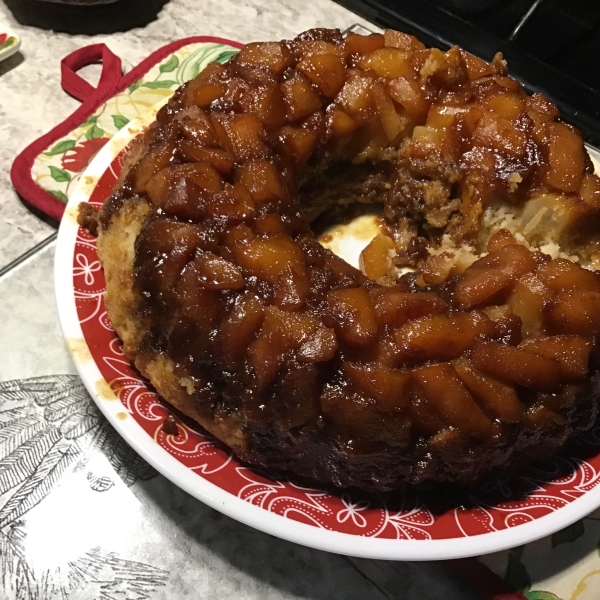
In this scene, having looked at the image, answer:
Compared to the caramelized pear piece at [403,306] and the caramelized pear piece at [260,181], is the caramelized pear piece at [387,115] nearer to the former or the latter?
the caramelized pear piece at [260,181]

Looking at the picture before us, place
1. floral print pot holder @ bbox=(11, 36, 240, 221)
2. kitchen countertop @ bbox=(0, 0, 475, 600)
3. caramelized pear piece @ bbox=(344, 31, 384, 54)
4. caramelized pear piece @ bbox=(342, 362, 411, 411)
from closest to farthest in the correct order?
caramelized pear piece @ bbox=(342, 362, 411, 411), kitchen countertop @ bbox=(0, 0, 475, 600), caramelized pear piece @ bbox=(344, 31, 384, 54), floral print pot holder @ bbox=(11, 36, 240, 221)

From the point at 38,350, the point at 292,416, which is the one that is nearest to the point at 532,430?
the point at 292,416

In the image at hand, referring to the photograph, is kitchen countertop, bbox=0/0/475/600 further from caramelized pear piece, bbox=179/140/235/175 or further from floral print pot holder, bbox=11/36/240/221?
caramelized pear piece, bbox=179/140/235/175

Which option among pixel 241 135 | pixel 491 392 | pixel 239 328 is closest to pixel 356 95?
pixel 241 135

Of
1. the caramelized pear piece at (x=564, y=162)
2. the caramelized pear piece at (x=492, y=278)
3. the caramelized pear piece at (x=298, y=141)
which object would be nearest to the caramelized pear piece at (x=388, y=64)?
the caramelized pear piece at (x=298, y=141)

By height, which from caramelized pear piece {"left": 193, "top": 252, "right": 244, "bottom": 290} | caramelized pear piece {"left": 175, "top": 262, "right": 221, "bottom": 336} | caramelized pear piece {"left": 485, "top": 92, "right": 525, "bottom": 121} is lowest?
caramelized pear piece {"left": 175, "top": 262, "right": 221, "bottom": 336}

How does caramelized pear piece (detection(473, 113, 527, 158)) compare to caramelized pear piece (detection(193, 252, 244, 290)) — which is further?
caramelized pear piece (detection(473, 113, 527, 158))

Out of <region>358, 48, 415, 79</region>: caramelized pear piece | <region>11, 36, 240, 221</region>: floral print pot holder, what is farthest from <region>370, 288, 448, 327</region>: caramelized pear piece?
<region>11, 36, 240, 221</region>: floral print pot holder
